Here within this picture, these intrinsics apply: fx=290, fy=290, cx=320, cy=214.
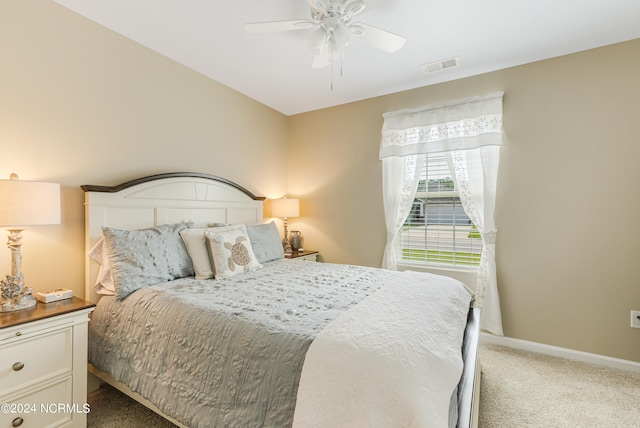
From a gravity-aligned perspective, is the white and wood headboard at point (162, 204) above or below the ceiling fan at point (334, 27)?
below

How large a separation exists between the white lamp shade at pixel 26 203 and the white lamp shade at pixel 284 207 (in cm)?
220

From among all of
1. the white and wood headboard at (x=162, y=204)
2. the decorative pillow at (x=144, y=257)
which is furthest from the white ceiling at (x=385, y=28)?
the decorative pillow at (x=144, y=257)

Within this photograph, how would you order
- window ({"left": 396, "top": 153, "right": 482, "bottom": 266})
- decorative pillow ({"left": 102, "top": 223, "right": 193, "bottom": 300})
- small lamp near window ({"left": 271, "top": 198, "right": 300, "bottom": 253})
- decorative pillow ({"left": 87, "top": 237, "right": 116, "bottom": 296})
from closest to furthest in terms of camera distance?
1. decorative pillow ({"left": 102, "top": 223, "right": 193, "bottom": 300})
2. decorative pillow ({"left": 87, "top": 237, "right": 116, "bottom": 296})
3. window ({"left": 396, "top": 153, "right": 482, "bottom": 266})
4. small lamp near window ({"left": 271, "top": 198, "right": 300, "bottom": 253})

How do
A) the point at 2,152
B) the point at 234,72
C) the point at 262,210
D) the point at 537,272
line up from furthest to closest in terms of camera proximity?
the point at 262,210 < the point at 234,72 < the point at 537,272 < the point at 2,152

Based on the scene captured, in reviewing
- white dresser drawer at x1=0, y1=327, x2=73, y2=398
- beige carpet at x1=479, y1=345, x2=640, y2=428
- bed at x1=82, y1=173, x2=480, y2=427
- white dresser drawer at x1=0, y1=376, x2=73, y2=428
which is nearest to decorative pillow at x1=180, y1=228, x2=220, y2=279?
bed at x1=82, y1=173, x2=480, y2=427

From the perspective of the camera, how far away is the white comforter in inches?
36.8

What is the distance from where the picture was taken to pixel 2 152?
172cm

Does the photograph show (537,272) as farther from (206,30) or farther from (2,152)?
(2,152)

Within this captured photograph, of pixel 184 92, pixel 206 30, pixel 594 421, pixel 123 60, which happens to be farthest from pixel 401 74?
pixel 594 421

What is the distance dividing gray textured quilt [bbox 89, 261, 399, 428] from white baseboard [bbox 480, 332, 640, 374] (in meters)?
1.61

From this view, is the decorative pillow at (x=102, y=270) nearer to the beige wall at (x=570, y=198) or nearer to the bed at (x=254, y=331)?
the bed at (x=254, y=331)

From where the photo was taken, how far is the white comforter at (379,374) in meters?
0.93

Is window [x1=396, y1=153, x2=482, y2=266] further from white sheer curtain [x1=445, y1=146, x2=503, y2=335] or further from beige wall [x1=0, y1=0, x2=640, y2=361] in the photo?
beige wall [x1=0, y1=0, x2=640, y2=361]

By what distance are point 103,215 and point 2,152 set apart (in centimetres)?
61
